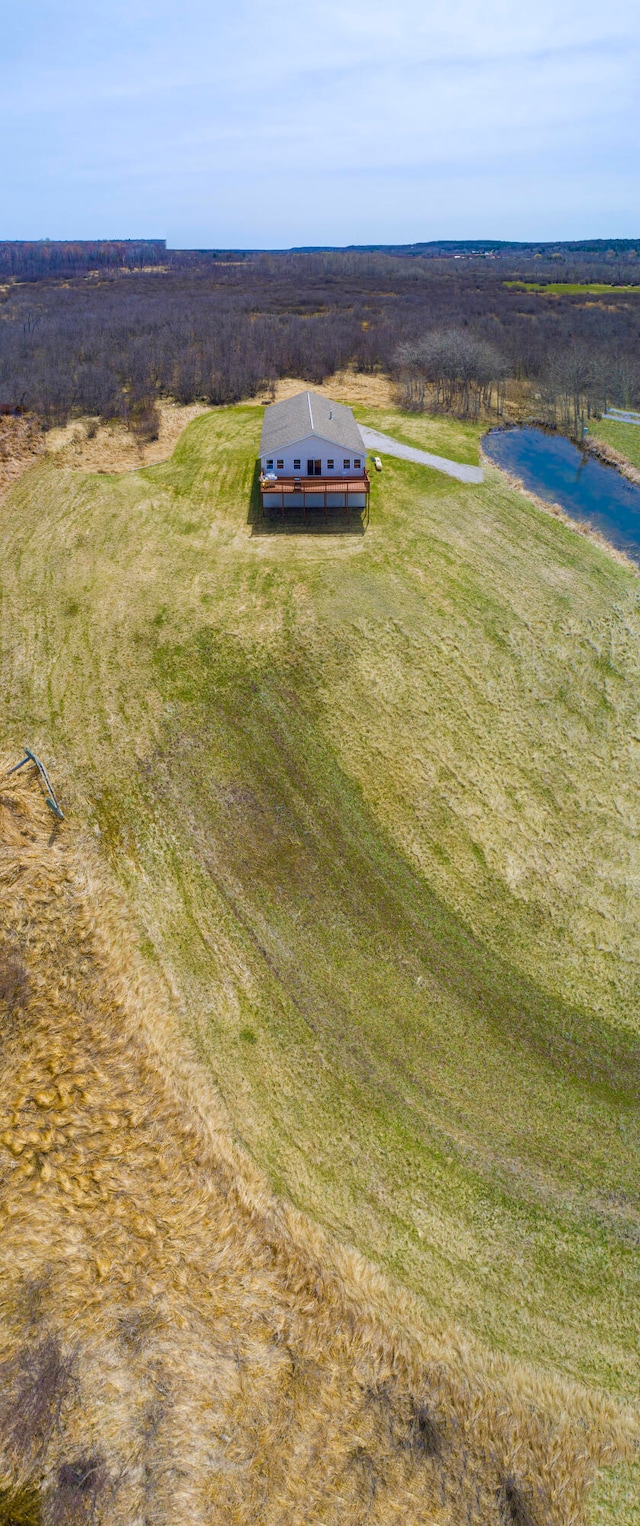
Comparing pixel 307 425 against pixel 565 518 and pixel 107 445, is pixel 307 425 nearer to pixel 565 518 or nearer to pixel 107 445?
pixel 107 445

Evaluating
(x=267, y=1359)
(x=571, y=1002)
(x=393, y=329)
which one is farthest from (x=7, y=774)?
(x=393, y=329)

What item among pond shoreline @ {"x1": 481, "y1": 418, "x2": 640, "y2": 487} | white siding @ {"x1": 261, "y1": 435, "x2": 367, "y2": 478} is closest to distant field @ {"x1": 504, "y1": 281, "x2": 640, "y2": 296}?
pond shoreline @ {"x1": 481, "y1": 418, "x2": 640, "y2": 487}

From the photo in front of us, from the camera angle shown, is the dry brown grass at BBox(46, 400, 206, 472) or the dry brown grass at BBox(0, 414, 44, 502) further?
the dry brown grass at BBox(46, 400, 206, 472)

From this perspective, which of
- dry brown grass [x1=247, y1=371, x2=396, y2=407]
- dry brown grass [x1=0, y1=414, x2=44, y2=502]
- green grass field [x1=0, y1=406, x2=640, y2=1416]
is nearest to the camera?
green grass field [x1=0, y1=406, x2=640, y2=1416]

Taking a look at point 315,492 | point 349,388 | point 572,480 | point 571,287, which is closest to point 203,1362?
point 315,492

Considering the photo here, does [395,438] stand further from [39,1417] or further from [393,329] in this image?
[39,1417]

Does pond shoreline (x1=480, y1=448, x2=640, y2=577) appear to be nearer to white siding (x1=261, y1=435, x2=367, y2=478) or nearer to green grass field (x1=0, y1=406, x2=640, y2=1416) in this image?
green grass field (x1=0, y1=406, x2=640, y2=1416)
